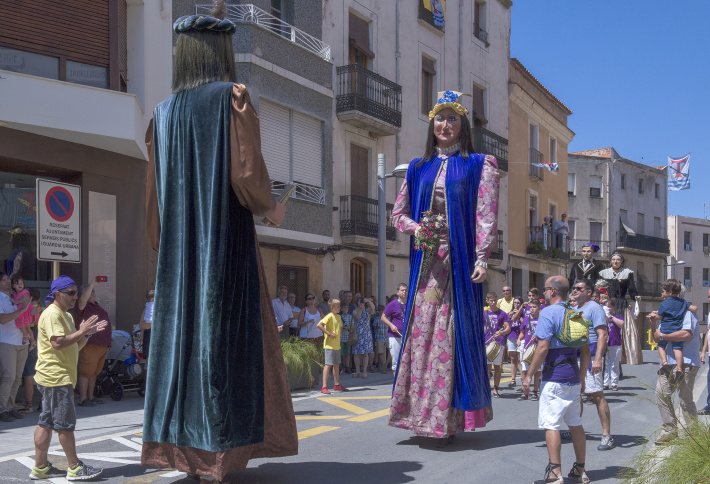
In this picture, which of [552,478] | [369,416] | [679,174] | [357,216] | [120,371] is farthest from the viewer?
[679,174]

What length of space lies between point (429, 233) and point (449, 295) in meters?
0.57

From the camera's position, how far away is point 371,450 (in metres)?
6.62

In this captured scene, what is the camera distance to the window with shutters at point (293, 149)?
63.3ft

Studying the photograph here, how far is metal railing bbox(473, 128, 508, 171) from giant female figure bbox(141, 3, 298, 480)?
2456 centimetres

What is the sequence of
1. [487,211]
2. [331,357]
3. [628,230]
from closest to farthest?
[487,211] → [331,357] → [628,230]

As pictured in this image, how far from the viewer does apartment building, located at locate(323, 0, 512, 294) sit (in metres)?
22.0

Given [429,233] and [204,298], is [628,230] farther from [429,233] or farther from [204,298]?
Answer: [204,298]

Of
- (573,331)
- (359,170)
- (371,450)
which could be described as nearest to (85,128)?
(371,450)

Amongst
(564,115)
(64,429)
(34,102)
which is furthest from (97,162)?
(564,115)

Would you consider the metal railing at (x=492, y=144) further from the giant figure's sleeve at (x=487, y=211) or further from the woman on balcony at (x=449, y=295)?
the giant figure's sleeve at (x=487, y=211)

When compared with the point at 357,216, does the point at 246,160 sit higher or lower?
lower

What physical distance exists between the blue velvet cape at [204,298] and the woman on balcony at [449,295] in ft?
8.13

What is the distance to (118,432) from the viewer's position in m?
8.23

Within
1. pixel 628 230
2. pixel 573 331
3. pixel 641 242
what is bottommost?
pixel 573 331
